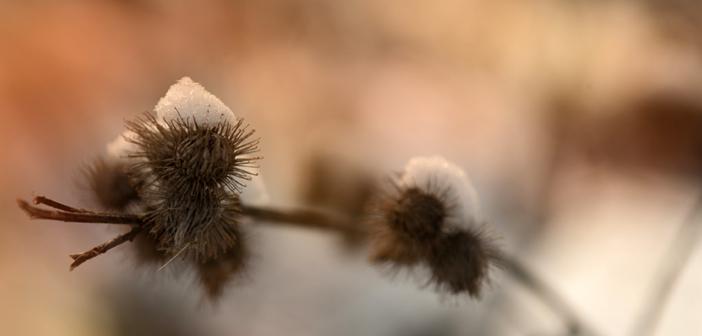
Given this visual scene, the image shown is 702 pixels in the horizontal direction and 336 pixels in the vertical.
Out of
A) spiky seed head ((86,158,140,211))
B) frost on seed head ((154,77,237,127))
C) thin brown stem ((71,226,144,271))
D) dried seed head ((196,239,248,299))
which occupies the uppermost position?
frost on seed head ((154,77,237,127))

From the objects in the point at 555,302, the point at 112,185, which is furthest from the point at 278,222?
the point at 555,302

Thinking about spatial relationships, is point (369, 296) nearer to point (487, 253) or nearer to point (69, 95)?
point (487, 253)

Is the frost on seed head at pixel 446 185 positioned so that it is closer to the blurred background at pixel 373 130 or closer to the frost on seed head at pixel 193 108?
the frost on seed head at pixel 193 108

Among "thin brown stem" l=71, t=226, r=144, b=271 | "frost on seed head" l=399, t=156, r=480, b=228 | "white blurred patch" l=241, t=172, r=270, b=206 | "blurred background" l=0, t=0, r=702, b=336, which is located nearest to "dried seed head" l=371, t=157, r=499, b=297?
"frost on seed head" l=399, t=156, r=480, b=228

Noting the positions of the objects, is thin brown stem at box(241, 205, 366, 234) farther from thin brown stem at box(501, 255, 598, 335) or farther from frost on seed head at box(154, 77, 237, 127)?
thin brown stem at box(501, 255, 598, 335)

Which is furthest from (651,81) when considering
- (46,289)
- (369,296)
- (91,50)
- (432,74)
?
(46,289)

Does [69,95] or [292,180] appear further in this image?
[69,95]
